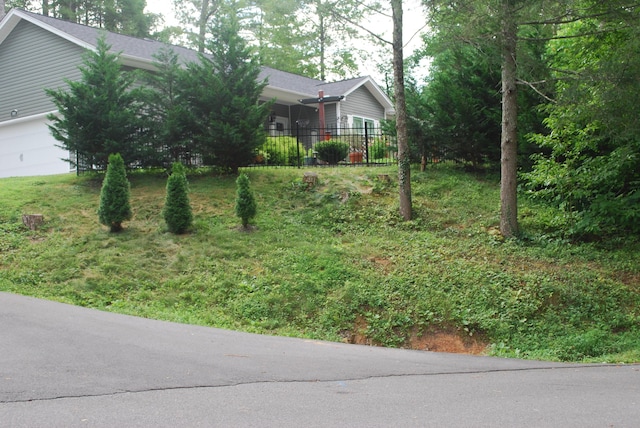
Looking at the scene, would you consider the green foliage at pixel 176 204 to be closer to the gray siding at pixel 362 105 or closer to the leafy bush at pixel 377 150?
the leafy bush at pixel 377 150

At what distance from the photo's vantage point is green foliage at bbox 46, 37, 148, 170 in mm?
13508

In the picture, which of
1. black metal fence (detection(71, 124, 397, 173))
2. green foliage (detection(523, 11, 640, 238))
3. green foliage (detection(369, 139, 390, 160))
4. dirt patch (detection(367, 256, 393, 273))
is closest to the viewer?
green foliage (detection(523, 11, 640, 238))

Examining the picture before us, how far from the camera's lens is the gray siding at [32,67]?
64.7ft

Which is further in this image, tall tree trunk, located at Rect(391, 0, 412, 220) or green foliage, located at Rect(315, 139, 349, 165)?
green foliage, located at Rect(315, 139, 349, 165)

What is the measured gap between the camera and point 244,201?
1154 cm

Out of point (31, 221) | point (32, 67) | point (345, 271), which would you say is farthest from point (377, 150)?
point (32, 67)

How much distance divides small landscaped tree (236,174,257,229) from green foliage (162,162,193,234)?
1030 mm

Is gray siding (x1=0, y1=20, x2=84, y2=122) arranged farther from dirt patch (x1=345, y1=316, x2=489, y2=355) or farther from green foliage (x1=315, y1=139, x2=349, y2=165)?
dirt patch (x1=345, y1=316, x2=489, y2=355)

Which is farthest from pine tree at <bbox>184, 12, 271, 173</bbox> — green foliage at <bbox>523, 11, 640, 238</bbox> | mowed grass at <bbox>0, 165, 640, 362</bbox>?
green foliage at <bbox>523, 11, 640, 238</bbox>

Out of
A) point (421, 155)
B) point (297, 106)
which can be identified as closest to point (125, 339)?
point (421, 155)

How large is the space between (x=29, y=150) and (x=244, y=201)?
443 inches

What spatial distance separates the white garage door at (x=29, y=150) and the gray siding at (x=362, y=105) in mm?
13592

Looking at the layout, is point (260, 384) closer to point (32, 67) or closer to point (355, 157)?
point (355, 157)

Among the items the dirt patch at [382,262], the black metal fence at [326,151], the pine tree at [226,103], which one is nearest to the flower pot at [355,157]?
the black metal fence at [326,151]
